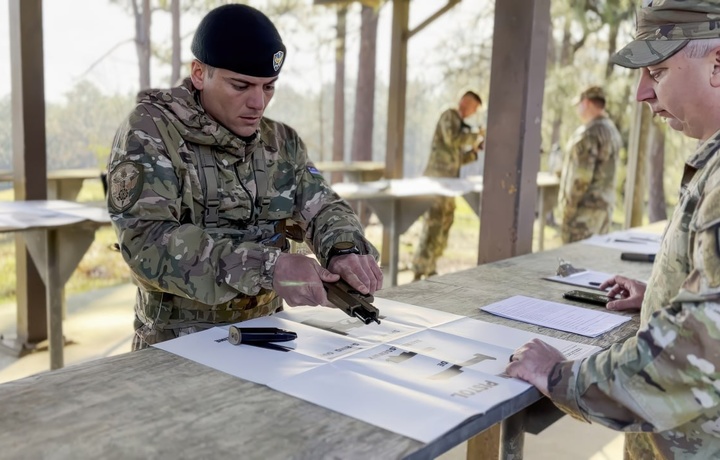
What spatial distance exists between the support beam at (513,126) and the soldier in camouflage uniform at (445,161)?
378 centimetres

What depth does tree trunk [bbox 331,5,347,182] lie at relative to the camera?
9.41 metres

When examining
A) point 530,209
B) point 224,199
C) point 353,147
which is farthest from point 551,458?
point 353,147

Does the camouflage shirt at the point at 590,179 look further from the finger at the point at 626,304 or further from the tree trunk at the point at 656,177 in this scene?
the tree trunk at the point at 656,177

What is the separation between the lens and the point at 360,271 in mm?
1677

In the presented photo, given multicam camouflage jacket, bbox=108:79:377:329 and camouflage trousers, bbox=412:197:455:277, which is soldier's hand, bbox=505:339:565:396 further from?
camouflage trousers, bbox=412:197:455:277

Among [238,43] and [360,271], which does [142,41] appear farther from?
[360,271]

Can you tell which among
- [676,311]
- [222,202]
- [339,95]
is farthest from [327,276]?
[339,95]

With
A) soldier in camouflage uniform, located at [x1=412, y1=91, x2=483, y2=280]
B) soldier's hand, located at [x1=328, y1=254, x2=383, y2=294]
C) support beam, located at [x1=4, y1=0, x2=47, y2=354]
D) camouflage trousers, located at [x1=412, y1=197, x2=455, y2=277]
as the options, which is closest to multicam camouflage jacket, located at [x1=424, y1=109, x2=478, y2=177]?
soldier in camouflage uniform, located at [x1=412, y1=91, x2=483, y2=280]

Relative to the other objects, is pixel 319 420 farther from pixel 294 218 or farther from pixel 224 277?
pixel 294 218

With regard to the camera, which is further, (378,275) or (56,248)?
(56,248)

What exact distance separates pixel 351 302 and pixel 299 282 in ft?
0.43

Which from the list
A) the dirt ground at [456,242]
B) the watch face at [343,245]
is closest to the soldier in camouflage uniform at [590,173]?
the dirt ground at [456,242]

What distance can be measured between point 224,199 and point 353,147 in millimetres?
8506

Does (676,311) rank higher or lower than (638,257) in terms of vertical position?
higher
